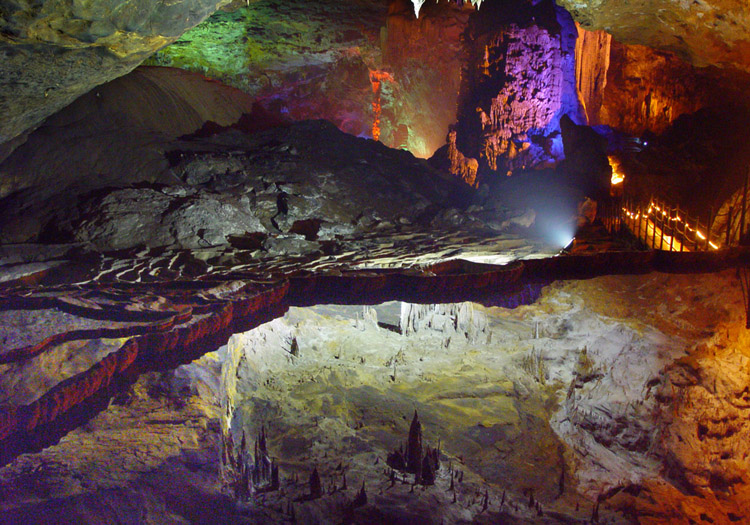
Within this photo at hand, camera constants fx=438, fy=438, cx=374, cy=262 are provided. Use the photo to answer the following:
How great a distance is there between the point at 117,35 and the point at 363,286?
345 centimetres

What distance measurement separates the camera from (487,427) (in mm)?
8180

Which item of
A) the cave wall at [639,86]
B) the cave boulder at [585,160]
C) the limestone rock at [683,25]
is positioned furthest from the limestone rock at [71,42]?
the cave wall at [639,86]

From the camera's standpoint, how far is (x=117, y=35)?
4301mm

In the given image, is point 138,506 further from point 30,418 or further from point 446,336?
point 446,336

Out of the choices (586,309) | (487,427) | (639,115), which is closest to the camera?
(586,309)

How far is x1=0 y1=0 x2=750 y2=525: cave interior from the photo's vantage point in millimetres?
3906

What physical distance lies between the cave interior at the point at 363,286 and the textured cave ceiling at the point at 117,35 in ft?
0.12

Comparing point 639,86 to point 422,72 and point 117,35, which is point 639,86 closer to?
point 422,72

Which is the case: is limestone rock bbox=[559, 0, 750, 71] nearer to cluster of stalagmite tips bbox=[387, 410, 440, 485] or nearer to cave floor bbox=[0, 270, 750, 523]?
cave floor bbox=[0, 270, 750, 523]

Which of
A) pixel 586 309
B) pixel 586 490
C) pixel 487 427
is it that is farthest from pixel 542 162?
pixel 586 490

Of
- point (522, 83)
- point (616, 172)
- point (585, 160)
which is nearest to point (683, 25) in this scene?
point (585, 160)

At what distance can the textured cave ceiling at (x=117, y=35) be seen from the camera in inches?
146

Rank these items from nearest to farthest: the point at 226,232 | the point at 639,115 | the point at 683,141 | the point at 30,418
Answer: the point at 30,418 < the point at 226,232 < the point at 683,141 < the point at 639,115

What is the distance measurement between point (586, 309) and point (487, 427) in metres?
2.81
